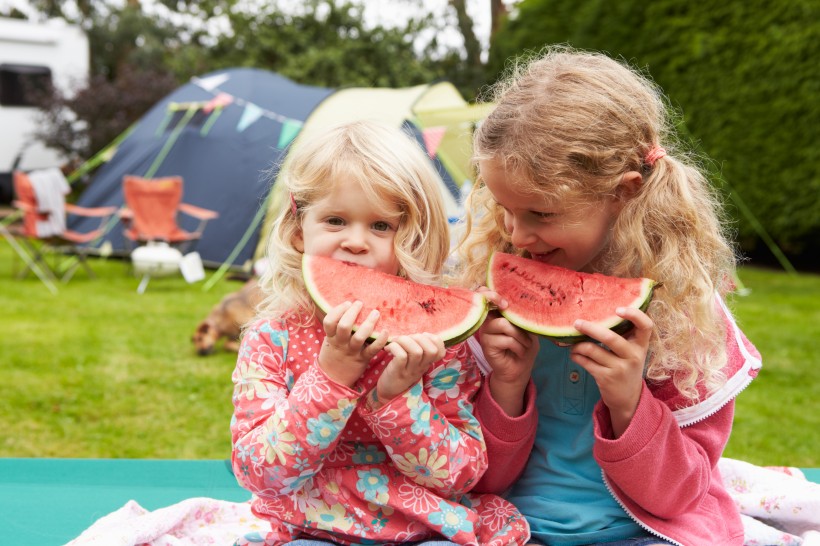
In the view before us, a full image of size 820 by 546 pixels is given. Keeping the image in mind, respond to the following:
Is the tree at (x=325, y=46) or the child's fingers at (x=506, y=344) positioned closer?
the child's fingers at (x=506, y=344)

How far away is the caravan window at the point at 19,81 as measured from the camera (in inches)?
758

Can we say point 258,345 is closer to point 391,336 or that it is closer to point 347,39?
point 391,336

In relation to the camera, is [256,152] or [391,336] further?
[256,152]

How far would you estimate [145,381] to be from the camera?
5984 mm

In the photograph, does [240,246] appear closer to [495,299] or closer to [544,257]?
[544,257]

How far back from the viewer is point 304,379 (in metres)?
1.74

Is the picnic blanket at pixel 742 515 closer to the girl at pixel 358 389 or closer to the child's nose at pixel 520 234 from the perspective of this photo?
the girl at pixel 358 389

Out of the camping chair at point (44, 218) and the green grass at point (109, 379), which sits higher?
the green grass at point (109, 379)

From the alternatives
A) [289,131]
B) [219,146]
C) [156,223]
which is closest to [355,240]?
[289,131]

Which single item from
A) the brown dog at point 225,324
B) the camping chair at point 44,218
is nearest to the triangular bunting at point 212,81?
the camping chair at point 44,218

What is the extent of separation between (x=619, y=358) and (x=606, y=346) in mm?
84

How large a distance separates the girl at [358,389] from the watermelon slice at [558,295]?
0.19 metres

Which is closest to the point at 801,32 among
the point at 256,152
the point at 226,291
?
the point at 256,152

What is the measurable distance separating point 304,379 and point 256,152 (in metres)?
9.30
